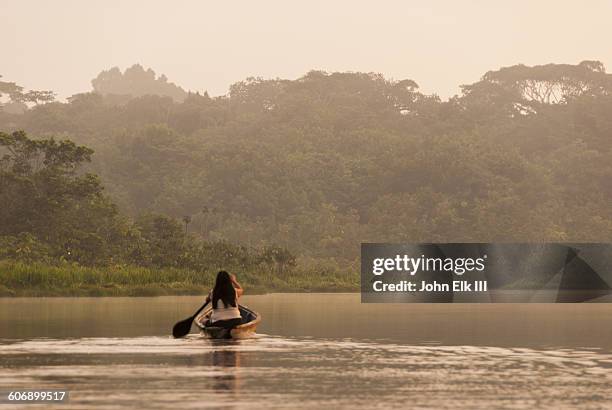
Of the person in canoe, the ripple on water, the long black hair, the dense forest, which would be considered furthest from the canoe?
the dense forest

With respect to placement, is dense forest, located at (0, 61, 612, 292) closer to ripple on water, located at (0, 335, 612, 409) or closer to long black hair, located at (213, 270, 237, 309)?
long black hair, located at (213, 270, 237, 309)

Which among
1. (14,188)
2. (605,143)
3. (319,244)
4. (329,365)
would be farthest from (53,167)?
(605,143)

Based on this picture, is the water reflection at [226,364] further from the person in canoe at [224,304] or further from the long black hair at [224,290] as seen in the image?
the long black hair at [224,290]

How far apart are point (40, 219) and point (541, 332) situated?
1610 inches

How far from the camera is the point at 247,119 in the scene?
387 feet

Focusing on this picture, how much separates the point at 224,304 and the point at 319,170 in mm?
73825

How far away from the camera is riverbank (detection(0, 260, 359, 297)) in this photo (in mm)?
50531

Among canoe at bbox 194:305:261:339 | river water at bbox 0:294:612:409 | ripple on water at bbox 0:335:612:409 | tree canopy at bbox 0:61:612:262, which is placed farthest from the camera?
tree canopy at bbox 0:61:612:262

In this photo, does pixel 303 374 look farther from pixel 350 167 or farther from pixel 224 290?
pixel 350 167

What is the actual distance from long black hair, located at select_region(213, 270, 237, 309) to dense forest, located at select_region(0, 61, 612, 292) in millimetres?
38369

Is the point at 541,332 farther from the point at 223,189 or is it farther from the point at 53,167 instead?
the point at 223,189

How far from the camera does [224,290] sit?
82.9ft

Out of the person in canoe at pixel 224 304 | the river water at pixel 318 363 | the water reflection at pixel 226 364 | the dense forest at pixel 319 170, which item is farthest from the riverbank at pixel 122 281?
the water reflection at pixel 226 364

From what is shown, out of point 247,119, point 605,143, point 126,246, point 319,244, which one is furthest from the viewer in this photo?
point 247,119
